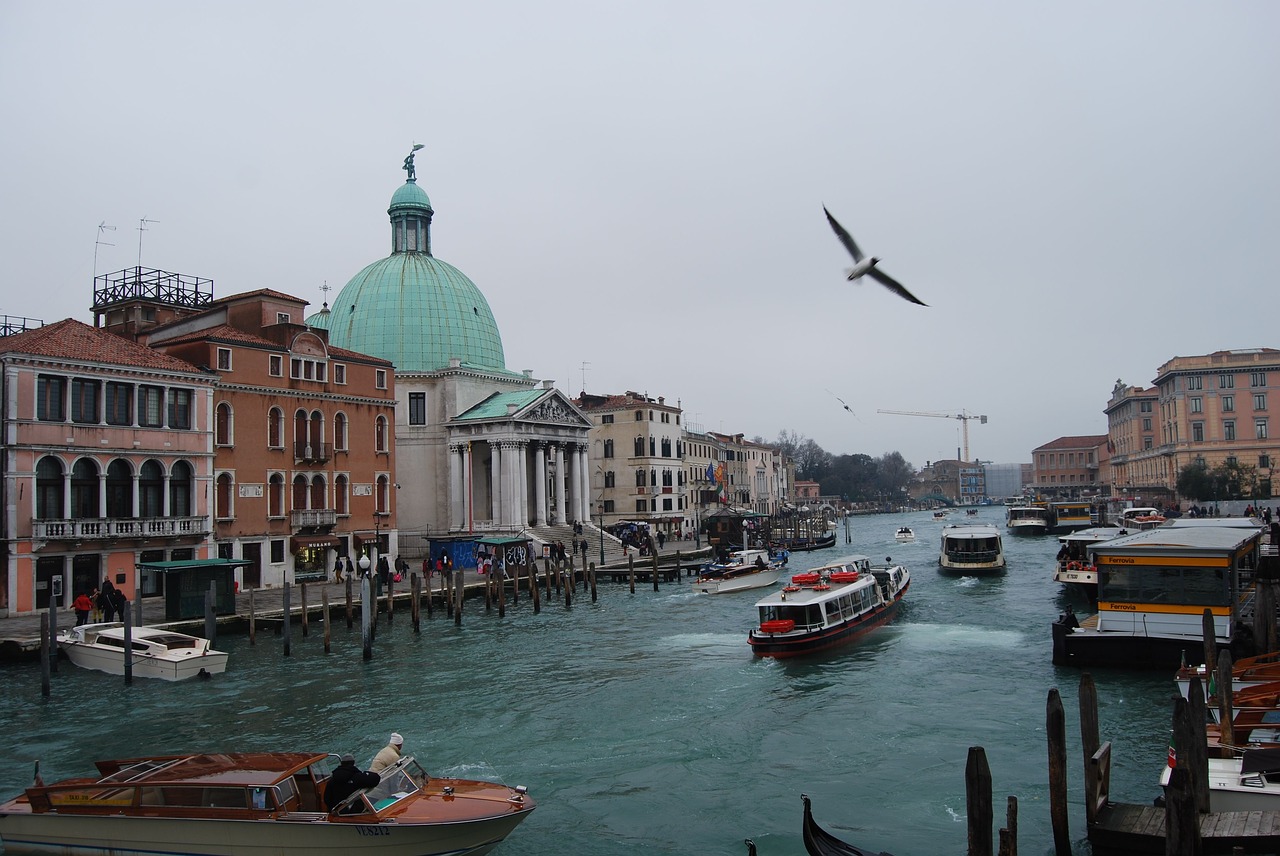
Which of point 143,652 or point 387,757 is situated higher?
point 387,757

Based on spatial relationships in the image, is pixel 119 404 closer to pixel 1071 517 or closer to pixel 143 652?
pixel 143 652

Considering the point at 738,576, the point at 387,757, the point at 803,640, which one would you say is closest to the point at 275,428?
the point at 738,576

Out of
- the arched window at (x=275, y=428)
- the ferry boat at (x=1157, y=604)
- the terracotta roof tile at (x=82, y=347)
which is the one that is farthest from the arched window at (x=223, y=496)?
the ferry boat at (x=1157, y=604)

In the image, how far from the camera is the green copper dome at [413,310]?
5681 centimetres

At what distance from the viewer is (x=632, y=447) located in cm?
6750

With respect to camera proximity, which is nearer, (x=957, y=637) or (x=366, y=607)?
(x=366, y=607)

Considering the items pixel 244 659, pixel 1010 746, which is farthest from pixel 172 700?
pixel 1010 746

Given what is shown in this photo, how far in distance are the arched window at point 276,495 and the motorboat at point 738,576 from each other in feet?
54.8

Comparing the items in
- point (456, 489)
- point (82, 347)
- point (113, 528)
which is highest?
point (82, 347)

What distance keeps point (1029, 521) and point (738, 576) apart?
45.1m

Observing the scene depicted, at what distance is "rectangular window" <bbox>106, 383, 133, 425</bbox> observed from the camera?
1228 inches

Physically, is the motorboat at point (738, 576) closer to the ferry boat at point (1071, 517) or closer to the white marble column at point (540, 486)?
the white marble column at point (540, 486)

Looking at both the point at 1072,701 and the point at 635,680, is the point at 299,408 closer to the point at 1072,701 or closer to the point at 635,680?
the point at 635,680

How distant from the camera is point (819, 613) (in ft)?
82.6
